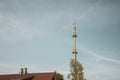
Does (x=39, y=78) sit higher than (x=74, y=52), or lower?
lower

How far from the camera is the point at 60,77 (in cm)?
5156

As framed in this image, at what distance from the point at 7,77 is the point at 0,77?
2263mm

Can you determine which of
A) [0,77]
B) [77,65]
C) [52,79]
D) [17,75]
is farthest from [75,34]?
[0,77]

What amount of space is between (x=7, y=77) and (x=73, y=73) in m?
18.4

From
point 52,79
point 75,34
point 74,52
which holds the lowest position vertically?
point 52,79

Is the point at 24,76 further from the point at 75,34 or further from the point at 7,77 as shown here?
the point at 75,34

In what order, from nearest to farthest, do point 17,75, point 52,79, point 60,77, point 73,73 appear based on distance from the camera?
1. point 73,73
2. point 52,79
3. point 17,75
4. point 60,77

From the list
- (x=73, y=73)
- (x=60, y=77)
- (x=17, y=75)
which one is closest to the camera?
(x=73, y=73)

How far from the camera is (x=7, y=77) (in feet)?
159

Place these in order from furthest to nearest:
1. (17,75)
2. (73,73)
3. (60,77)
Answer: (60,77) < (17,75) < (73,73)

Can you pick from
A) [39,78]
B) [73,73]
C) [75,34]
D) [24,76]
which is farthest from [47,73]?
[75,34]

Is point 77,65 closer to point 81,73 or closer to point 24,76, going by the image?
point 81,73

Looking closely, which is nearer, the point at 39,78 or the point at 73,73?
the point at 73,73

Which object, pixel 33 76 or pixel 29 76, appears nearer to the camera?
pixel 29 76
